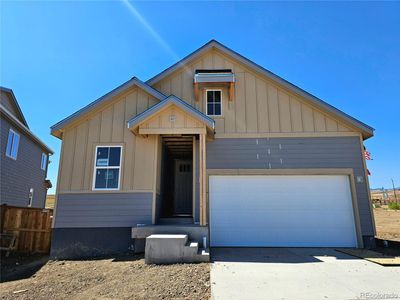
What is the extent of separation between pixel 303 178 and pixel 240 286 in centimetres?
568

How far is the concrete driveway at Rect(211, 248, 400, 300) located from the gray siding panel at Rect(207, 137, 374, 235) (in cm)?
315

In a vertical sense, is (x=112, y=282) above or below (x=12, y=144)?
below

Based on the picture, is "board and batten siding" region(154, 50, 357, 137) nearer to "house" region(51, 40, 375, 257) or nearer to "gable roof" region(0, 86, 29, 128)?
"house" region(51, 40, 375, 257)

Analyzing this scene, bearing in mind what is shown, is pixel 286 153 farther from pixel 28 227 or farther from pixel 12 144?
pixel 12 144

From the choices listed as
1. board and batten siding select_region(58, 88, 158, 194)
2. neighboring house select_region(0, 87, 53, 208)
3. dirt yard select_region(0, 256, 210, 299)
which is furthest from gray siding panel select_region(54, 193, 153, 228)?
neighboring house select_region(0, 87, 53, 208)

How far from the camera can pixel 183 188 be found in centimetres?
1173

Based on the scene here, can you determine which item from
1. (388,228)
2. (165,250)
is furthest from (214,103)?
→ (388,228)

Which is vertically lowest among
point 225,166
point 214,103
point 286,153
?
point 225,166

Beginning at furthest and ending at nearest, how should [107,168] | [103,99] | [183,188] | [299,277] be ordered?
[183,188], [103,99], [107,168], [299,277]

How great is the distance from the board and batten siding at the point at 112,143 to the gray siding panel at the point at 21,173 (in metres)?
5.81

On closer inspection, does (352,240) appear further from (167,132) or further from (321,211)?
(167,132)

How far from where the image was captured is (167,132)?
813 cm

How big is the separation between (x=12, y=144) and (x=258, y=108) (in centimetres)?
1251

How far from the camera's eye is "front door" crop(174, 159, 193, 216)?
11422mm
